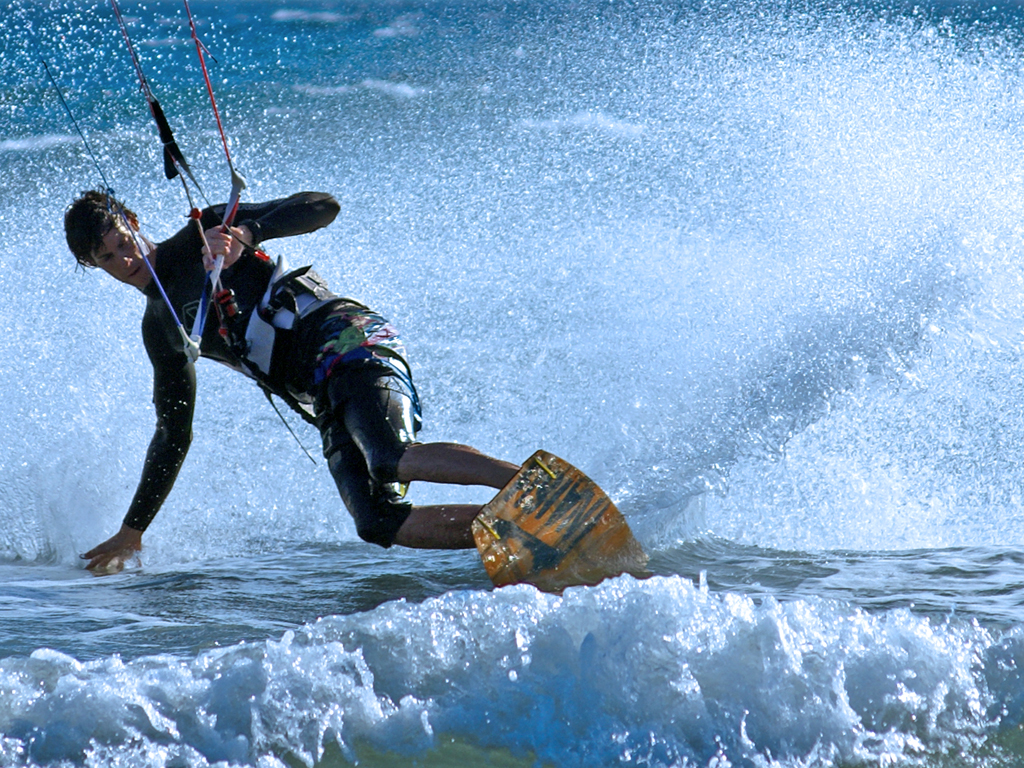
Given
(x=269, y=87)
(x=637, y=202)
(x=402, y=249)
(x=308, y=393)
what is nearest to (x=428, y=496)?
(x=308, y=393)

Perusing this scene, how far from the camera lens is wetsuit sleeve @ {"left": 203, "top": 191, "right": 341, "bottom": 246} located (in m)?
3.13

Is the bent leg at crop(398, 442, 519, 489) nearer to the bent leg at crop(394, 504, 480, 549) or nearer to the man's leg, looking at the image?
the man's leg

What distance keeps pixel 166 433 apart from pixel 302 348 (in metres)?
0.65

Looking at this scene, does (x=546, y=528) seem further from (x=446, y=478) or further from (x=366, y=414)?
(x=366, y=414)

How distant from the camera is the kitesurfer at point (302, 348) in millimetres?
2824

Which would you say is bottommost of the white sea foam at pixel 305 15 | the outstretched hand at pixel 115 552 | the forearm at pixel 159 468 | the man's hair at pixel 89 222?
the outstretched hand at pixel 115 552

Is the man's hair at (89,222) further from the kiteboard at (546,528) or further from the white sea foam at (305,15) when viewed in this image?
the white sea foam at (305,15)

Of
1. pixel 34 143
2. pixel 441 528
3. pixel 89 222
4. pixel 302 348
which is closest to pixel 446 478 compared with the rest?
pixel 441 528

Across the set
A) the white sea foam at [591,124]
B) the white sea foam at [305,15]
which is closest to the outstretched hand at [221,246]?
the white sea foam at [591,124]

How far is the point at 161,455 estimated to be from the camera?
3.37 metres

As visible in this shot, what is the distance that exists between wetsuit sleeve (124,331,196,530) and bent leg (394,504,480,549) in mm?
911

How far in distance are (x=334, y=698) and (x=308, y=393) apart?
1.23 metres

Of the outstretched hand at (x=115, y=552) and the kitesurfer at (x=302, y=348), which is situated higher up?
the kitesurfer at (x=302, y=348)

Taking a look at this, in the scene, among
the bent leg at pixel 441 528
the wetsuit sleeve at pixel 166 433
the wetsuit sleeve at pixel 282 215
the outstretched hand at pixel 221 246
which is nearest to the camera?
the bent leg at pixel 441 528
